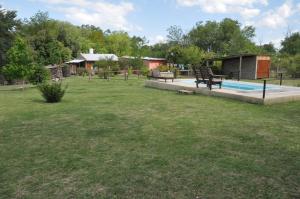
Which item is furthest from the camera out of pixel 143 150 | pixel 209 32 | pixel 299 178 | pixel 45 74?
pixel 209 32

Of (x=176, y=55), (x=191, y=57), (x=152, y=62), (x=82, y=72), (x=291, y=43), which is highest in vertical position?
(x=291, y=43)

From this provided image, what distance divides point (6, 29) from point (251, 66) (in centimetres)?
2613

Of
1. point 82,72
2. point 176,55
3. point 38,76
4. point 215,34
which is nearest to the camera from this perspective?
point 38,76

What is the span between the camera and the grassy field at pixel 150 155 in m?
3.34

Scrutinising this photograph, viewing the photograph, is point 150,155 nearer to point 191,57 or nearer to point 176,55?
point 191,57

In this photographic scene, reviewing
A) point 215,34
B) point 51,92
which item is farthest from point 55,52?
point 215,34

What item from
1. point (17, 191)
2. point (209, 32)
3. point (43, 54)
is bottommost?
point (17, 191)

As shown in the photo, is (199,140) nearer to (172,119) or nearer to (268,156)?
(268,156)

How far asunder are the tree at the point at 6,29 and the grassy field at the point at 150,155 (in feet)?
86.7

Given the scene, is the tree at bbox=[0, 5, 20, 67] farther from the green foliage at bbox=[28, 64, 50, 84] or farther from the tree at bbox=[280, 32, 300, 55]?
the tree at bbox=[280, 32, 300, 55]

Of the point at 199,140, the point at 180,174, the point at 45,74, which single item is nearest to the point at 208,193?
the point at 180,174

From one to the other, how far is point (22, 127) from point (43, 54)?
101 feet

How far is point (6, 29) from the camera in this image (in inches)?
1291

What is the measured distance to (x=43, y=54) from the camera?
1375 inches
